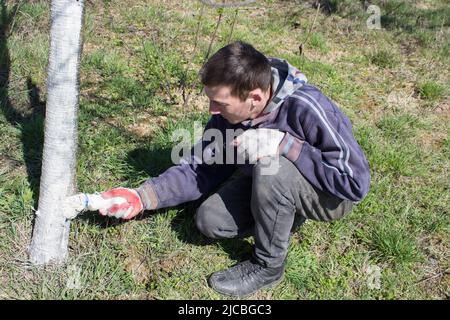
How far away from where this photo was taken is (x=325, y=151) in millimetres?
2199

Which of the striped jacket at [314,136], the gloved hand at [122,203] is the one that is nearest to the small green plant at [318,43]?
the striped jacket at [314,136]

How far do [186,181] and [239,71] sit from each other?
729 mm

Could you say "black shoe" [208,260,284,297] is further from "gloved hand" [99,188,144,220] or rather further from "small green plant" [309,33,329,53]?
"small green plant" [309,33,329,53]

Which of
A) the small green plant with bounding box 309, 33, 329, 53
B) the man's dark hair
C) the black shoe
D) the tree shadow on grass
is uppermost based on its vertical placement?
the man's dark hair

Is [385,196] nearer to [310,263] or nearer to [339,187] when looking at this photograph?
[310,263]

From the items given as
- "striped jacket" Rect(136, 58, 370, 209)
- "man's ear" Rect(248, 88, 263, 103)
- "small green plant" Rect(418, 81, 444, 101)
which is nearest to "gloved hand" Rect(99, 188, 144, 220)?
"striped jacket" Rect(136, 58, 370, 209)

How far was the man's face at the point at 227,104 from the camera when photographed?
7.17 ft

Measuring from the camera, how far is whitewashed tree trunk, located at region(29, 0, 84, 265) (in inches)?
74.5

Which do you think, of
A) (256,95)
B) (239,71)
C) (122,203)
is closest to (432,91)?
(256,95)

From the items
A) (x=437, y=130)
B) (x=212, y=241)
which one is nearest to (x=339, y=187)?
(x=212, y=241)

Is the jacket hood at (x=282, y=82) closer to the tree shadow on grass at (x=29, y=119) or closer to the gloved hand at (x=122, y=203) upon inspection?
the gloved hand at (x=122, y=203)

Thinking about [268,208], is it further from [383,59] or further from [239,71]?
[383,59]

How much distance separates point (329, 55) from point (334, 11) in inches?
46.2

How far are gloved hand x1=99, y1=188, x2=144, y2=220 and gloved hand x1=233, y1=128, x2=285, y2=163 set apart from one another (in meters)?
0.58
